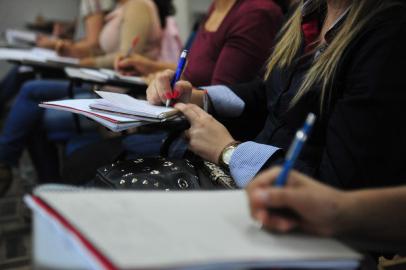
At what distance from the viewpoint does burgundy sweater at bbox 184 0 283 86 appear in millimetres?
1188

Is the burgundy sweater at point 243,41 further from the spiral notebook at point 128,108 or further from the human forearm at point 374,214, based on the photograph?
the human forearm at point 374,214

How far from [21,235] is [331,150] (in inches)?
50.9

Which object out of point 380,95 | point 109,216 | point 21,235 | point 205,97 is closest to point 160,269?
point 109,216

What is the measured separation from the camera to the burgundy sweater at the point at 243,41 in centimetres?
119

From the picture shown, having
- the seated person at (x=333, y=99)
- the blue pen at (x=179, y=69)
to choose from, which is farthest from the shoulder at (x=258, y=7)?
the blue pen at (x=179, y=69)

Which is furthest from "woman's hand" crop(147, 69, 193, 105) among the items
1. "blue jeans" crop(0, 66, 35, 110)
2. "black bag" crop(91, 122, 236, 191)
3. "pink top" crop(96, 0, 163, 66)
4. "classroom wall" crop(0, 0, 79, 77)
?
"classroom wall" crop(0, 0, 79, 77)

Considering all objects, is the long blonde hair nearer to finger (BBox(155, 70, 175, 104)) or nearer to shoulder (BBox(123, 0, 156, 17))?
finger (BBox(155, 70, 175, 104))

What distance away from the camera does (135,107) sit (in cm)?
83

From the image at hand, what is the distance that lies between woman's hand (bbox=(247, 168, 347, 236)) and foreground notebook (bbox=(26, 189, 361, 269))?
1 centimetres

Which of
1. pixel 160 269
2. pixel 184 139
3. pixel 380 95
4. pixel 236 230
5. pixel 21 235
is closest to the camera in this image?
pixel 160 269

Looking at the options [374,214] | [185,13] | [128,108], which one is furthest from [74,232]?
[185,13]

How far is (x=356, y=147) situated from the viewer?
58 cm

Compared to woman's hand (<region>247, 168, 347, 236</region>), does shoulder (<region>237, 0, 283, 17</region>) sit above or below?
above

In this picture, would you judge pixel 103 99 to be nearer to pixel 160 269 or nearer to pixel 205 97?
pixel 205 97
